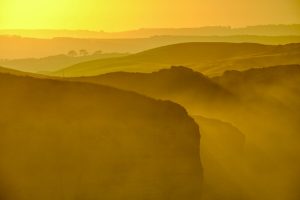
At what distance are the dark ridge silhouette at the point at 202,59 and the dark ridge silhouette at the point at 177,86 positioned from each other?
4cm

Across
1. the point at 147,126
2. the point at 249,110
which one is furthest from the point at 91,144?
the point at 249,110

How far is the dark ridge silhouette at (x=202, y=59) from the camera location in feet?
7.97

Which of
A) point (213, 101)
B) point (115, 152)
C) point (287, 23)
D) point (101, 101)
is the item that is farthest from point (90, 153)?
point (287, 23)

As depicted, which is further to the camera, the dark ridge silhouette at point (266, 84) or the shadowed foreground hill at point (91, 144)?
the dark ridge silhouette at point (266, 84)

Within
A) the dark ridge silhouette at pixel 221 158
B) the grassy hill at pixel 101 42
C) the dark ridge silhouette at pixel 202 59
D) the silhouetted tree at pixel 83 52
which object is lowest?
the dark ridge silhouette at pixel 221 158

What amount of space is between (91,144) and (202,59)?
0.78m

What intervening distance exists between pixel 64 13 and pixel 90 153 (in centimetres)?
78

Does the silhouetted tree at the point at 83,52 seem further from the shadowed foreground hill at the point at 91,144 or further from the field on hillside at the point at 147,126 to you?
the shadowed foreground hill at the point at 91,144

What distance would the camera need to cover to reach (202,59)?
2.49m

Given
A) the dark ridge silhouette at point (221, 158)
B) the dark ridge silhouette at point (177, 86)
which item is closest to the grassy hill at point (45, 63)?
the dark ridge silhouette at point (177, 86)

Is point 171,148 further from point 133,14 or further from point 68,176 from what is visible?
point 133,14

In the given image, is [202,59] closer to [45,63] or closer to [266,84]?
[266,84]

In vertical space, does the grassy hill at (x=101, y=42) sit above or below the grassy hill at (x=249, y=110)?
above

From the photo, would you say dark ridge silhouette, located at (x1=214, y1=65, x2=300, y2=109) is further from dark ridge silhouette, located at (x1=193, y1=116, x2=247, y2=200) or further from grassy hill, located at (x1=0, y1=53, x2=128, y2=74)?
grassy hill, located at (x1=0, y1=53, x2=128, y2=74)
